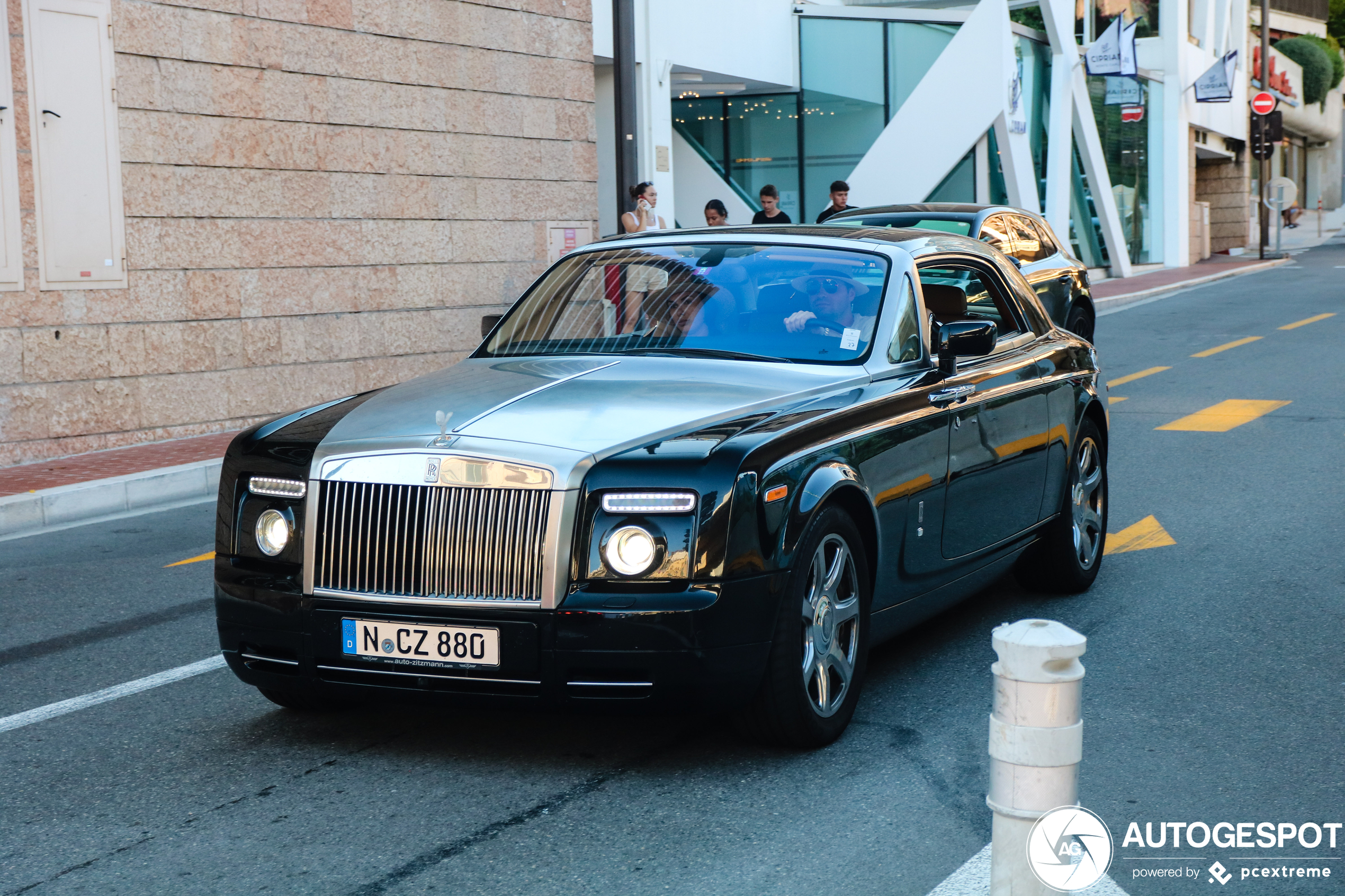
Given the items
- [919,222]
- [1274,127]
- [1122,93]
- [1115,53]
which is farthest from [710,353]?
[1274,127]

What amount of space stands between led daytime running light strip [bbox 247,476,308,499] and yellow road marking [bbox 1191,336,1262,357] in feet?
48.4

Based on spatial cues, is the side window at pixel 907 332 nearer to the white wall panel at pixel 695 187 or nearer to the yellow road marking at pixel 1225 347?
the yellow road marking at pixel 1225 347

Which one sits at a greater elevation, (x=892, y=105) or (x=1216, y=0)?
(x=1216, y=0)

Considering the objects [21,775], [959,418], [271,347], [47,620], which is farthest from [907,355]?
[271,347]

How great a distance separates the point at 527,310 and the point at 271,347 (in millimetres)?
8433

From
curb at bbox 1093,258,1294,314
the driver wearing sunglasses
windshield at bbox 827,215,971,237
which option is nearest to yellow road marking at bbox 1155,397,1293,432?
windshield at bbox 827,215,971,237

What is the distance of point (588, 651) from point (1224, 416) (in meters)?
9.58

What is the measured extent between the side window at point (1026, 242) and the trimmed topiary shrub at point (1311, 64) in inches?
2357

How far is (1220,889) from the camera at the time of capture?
3.68 m

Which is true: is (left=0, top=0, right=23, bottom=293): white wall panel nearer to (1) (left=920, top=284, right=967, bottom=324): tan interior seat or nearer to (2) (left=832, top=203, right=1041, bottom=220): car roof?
(2) (left=832, top=203, right=1041, bottom=220): car roof

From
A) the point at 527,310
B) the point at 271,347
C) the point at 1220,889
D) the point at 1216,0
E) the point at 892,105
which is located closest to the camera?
the point at 1220,889

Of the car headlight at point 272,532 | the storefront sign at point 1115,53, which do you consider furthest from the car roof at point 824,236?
the storefront sign at point 1115,53

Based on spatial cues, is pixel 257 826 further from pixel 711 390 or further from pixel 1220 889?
pixel 1220 889

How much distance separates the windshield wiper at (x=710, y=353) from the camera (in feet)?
17.8
